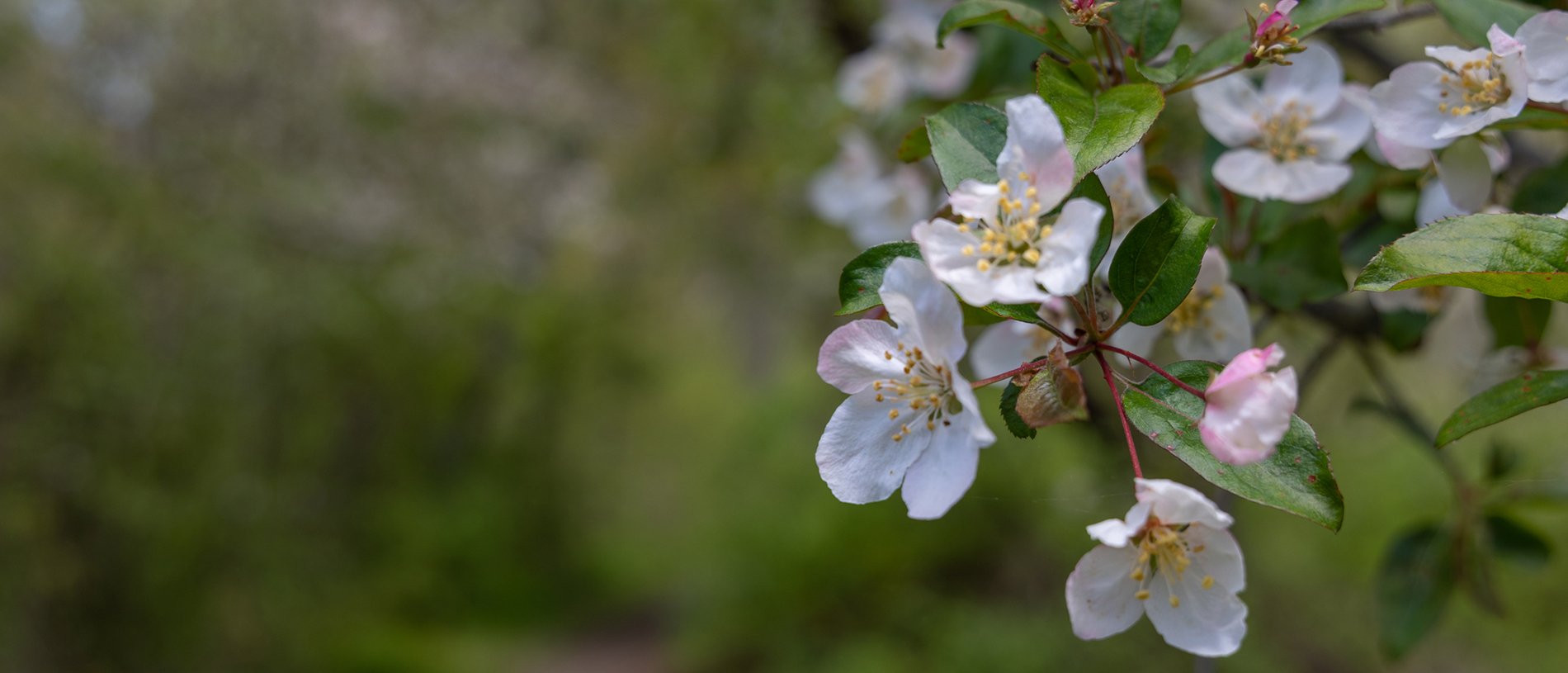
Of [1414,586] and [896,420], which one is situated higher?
[896,420]

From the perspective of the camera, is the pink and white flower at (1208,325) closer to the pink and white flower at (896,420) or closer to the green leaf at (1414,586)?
the pink and white flower at (896,420)

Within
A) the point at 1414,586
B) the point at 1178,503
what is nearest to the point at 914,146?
the point at 1178,503

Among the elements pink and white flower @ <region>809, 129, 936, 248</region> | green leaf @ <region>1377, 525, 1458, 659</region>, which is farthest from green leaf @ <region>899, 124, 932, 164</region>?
green leaf @ <region>1377, 525, 1458, 659</region>

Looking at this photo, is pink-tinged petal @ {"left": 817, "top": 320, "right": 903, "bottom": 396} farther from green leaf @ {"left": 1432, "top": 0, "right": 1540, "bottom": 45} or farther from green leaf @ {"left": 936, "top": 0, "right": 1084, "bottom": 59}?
green leaf @ {"left": 1432, "top": 0, "right": 1540, "bottom": 45}

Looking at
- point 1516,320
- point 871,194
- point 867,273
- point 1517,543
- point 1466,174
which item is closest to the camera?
point 867,273

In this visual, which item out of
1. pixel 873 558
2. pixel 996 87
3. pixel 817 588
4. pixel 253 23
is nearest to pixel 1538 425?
pixel 873 558

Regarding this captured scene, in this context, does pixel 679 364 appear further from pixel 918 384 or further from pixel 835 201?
pixel 918 384

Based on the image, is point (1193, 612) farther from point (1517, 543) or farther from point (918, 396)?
point (1517, 543)
